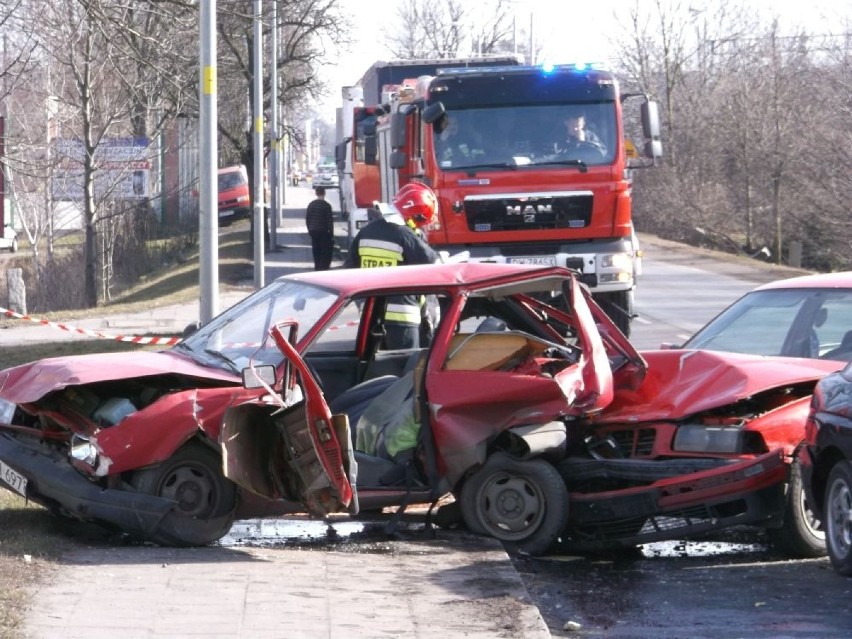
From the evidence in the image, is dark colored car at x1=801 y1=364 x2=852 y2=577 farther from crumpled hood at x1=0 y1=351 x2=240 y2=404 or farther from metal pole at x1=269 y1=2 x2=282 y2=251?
metal pole at x1=269 y1=2 x2=282 y2=251

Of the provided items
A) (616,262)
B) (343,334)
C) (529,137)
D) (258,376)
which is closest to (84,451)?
(258,376)

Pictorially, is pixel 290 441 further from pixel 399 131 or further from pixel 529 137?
pixel 399 131

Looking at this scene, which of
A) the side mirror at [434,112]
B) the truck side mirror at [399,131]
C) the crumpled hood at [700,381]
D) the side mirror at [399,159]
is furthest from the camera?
the side mirror at [399,159]

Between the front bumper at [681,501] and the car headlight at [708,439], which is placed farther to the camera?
the car headlight at [708,439]

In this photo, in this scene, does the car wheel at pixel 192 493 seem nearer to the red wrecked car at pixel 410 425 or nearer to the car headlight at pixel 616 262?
the red wrecked car at pixel 410 425

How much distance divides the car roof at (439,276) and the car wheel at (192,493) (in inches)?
49.0

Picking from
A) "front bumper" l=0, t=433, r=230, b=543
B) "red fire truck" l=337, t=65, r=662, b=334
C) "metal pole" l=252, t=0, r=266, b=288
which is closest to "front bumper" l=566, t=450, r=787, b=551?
"front bumper" l=0, t=433, r=230, b=543

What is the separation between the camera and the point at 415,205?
32.8ft

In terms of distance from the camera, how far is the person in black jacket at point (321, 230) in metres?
27.9

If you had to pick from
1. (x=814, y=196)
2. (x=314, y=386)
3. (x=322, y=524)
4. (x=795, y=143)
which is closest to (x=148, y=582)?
(x=314, y=386)

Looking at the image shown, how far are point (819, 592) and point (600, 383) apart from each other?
1653mm

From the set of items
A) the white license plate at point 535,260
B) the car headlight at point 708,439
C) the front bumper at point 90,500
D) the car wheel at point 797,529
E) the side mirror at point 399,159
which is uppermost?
the side mirror at point 399,159

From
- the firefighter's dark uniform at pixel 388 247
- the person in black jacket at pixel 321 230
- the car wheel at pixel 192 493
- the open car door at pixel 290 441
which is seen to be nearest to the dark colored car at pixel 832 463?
the open car door at pixel 290 441

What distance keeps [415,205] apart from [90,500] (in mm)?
4210
